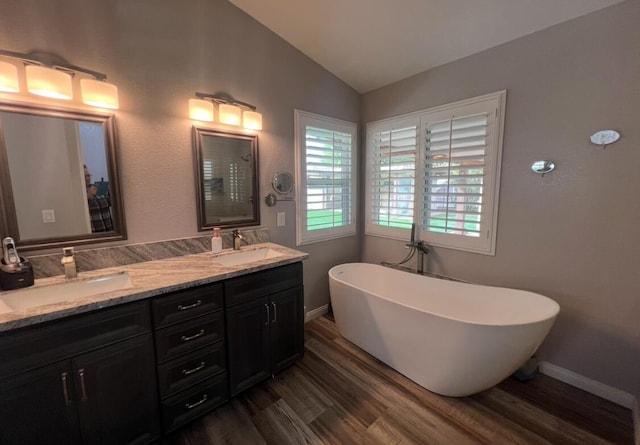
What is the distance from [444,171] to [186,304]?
228 cm

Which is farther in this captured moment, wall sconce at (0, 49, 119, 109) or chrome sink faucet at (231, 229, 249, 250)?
chrome sink faucet at (231, 229, 249, 250)

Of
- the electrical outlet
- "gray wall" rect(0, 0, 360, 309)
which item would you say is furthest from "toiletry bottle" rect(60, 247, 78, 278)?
"gray wall" rect(0, 0, 360, 309)

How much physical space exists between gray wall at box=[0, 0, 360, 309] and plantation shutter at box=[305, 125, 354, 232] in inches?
11.2

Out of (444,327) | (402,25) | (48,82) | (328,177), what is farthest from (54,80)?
(444,327)

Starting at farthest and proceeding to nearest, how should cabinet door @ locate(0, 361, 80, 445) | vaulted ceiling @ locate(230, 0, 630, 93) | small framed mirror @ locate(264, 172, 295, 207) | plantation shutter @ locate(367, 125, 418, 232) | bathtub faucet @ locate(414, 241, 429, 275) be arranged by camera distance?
plantation shutter @ locate(367, 125, 418, 232) → bathtub faucet @ locate(414, 241, 429, 275) → small framed mirror @ locate(264, 172, 295, 207) → vaulted ceiling @ locate(230, 0, 630, 93) → cabinet door @ locate(0, 361, 80, 445)

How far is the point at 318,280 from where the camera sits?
286cm

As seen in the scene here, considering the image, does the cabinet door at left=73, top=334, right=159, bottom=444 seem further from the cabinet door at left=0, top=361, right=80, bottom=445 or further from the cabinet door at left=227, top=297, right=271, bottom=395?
the cabinet door at left=227, top=297, right=271, bottom=395

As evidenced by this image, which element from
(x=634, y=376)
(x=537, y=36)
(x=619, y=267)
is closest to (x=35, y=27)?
(x=537, y=36)

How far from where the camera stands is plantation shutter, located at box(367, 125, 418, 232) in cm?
264

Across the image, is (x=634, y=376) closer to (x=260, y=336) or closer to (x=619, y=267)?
(x=619, y=267)

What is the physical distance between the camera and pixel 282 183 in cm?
241

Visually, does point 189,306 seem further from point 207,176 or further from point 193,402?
point 207,176

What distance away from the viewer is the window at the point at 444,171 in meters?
2.12

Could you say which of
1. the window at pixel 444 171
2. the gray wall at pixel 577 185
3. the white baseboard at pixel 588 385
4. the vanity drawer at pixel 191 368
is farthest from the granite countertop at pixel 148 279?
the white baseboard at pixel 588 385
